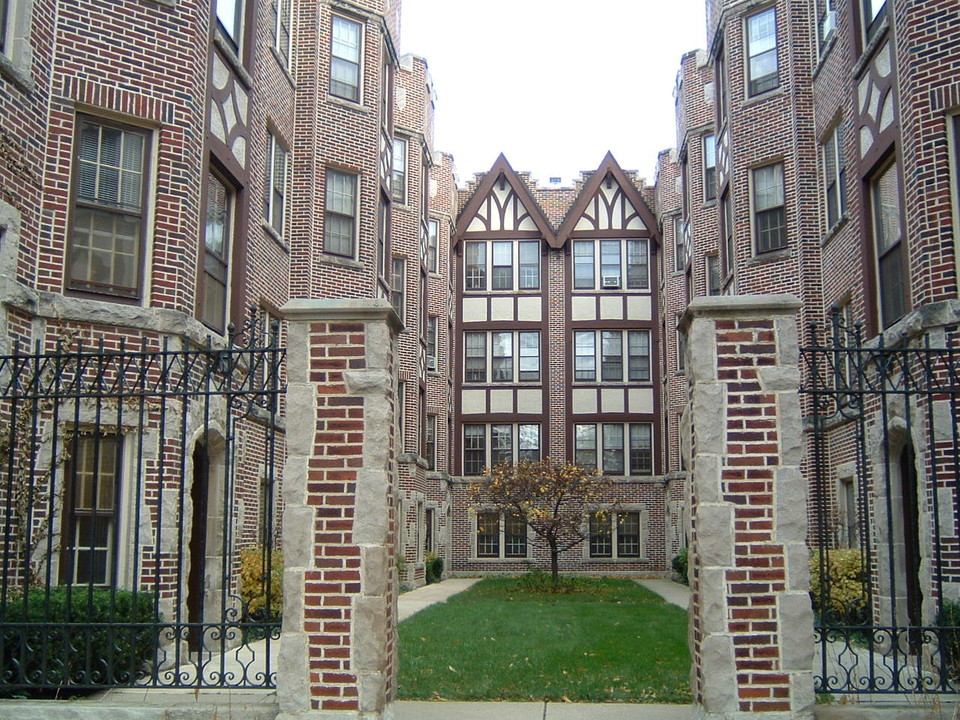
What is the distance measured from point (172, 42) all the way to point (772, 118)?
1133 centimetres

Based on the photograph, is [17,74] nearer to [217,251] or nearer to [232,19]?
[217,251]

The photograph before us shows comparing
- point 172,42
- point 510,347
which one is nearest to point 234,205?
point 172,42

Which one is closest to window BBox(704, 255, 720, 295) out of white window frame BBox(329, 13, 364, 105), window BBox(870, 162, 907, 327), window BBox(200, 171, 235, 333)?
white window frame BBox(329, 13, 364, 105)

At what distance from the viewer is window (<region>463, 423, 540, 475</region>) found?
114 feet

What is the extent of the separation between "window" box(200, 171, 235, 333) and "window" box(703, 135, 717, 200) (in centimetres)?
1653

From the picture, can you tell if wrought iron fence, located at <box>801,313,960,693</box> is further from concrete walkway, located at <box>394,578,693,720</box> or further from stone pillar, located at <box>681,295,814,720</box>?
concrete walkway, located at <box>394,578,693,720</box>

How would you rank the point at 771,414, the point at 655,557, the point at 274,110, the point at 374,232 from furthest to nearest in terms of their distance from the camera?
the point at 655,557 → the point at 374,232 → the point at 274,110 → the point at 771,414

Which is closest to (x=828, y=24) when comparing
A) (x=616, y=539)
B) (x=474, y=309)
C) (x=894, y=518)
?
(x=894, y=518)

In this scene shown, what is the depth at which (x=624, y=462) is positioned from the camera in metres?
34.4

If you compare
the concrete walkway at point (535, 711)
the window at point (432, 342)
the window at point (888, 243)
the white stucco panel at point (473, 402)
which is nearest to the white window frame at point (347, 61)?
the window at point (888, 243)

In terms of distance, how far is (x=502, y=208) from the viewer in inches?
1430

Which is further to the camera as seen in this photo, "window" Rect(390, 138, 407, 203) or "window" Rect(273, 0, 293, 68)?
"window" Rect(390, 138, 407, 203)

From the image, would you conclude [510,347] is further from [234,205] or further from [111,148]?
[111,148]

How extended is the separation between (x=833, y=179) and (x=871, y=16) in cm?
357
